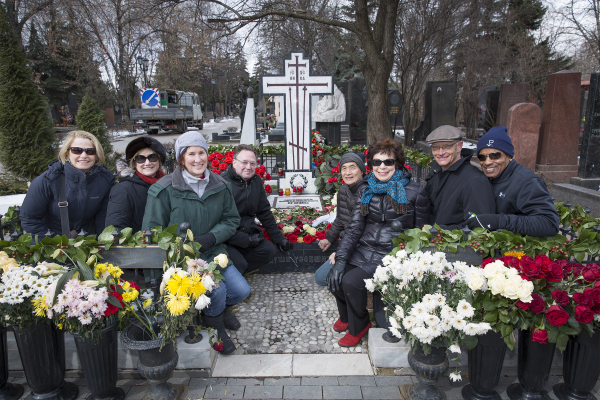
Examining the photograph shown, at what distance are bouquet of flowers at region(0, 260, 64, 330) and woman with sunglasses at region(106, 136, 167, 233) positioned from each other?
35.2 inches

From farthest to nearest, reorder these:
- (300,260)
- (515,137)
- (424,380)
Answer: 1. (515,137)
2. (300,260)
3. (424,380)

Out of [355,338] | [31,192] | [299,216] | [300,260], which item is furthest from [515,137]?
[31,192]

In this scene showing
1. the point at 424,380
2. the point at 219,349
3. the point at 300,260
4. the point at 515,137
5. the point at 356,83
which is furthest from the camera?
the point at 356,83

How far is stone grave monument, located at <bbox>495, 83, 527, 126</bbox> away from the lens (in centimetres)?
1371

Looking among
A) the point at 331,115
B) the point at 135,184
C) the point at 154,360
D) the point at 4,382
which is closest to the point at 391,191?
the point at 154,360

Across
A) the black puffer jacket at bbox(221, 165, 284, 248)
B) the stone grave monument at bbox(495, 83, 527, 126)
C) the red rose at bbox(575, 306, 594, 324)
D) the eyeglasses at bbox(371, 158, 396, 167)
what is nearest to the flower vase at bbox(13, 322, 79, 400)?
the black puffer jacket at bbox(221, 165, 284, 248)

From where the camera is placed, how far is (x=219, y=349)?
2.97m

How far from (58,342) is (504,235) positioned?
300 centimetres

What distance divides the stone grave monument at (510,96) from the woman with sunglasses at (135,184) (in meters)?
13.5

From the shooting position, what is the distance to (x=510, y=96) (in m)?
13.9

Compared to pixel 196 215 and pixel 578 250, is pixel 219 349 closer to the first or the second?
pixel 196 215

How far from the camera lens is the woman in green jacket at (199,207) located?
3.09 metres

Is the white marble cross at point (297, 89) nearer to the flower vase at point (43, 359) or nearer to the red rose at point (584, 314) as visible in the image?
the flower vase at point (43, 359)

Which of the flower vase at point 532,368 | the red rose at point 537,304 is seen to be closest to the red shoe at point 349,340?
the flower vase at point 532,368
